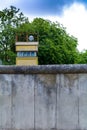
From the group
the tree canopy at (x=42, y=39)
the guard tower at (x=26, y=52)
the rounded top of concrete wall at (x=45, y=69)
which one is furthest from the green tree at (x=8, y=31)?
the rounded top of concrete wall at (x=45, y=69)

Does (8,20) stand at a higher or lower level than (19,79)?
higher

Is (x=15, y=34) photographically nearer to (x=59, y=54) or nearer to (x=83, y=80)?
(x=59, y=54)

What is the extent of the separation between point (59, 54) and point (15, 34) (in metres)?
8.52

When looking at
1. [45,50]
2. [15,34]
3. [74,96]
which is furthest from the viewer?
[45,50]

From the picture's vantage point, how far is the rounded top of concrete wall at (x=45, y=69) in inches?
227

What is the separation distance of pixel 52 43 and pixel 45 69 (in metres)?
42.0

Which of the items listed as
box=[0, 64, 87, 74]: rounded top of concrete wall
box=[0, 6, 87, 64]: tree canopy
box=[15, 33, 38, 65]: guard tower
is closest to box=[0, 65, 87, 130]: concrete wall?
box=[0, 64, 87, 74]: rounded top of concrete wall

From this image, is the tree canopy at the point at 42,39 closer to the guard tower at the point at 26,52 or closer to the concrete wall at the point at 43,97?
the guard tower at the point at 26,52

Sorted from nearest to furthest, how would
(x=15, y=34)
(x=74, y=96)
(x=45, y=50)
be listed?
(x=74, y=96) < (x=15, y=34) < (x=45, y=50)

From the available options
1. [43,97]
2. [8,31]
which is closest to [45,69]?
[43,97]

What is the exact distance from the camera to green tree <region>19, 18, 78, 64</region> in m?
46.8

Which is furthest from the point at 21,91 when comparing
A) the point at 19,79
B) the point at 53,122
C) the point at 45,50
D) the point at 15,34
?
the point at 45,50

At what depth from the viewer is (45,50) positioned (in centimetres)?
4681

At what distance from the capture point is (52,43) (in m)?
47.7
